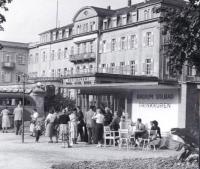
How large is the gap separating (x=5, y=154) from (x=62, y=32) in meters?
59.3

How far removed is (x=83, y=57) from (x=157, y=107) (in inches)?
1671

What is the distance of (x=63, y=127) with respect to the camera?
20.0 meters

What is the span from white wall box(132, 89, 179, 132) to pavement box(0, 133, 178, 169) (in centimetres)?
269

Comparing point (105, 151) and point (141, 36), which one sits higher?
point (141, 36)

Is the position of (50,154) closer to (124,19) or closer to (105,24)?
(124,19)

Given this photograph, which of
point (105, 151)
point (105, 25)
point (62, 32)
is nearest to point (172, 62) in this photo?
point (105, 151)

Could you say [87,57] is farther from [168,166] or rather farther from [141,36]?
[168,166]

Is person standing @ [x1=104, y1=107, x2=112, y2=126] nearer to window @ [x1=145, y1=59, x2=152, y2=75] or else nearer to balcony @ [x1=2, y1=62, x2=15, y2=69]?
window @ [x1=145, y1=59, x2=152, y2=75]

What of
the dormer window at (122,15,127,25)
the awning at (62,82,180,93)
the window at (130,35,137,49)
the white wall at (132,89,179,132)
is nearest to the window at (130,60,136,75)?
the window at (130,35,137,49)

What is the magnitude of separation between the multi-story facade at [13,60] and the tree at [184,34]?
72.6 m

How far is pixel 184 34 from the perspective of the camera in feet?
43.9

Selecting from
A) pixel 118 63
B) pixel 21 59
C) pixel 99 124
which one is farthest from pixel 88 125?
pixel 21 59

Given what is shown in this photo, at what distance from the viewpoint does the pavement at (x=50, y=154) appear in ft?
44.4

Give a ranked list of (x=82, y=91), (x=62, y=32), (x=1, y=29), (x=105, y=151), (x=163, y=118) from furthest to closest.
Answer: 1. (x=62, y=32)
2. (x=82, y=91)
3. (x=163, y=118)
4. (x=1, y=29)
5. (x=105, y=151)
